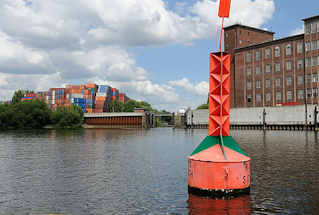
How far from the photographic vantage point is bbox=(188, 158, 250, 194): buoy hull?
51.1 feet

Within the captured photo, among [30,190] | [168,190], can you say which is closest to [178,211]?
[168,190]

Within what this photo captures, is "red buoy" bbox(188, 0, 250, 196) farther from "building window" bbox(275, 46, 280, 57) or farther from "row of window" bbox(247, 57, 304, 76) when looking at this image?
"building window" bbox(275, 46, 280, 57)

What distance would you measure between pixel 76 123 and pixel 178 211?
149 meters

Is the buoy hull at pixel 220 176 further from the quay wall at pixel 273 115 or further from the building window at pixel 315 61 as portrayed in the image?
the building window at pixel 315 61

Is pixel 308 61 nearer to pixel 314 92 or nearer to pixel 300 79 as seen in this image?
pixel 300 79

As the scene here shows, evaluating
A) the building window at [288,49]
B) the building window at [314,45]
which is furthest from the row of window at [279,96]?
the building window at [314,45]

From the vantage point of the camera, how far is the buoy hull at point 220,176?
51.1ft

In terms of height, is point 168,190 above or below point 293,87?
below

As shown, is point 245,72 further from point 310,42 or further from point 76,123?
point 76,123

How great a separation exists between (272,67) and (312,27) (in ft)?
55.9

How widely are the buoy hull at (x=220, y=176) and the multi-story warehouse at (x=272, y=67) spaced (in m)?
91.3

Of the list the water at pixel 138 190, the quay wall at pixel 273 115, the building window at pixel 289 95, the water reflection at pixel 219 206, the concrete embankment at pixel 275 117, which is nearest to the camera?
the water reflection at pixel 219 206

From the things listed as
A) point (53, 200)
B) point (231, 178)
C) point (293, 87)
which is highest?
point (293, 87)

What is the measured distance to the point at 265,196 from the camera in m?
17.2
